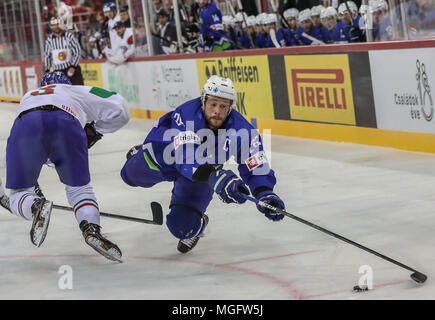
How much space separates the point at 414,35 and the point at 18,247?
470 centimetres

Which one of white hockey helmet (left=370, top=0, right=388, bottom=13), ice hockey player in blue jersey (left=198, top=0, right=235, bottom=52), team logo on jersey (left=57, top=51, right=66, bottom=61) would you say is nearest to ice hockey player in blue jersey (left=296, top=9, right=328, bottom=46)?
ice hockey player in blue jersey (left=198, top=0, right=235, bottom=52)

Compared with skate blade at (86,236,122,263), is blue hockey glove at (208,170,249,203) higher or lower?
higher

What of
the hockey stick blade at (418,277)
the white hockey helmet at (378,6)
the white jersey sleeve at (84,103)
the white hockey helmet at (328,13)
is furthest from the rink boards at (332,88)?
the hockey stick blade at (418,277)

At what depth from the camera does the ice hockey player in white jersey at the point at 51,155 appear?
514cm

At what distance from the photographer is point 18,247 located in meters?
6.01

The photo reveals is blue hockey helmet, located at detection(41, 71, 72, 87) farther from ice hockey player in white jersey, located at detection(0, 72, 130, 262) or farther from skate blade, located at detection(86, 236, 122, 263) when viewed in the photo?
skate blade, located at detection(86, 236, 122, 263)

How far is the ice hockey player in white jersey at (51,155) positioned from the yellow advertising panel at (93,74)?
1149cm

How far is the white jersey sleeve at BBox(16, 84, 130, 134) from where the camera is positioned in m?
5.31

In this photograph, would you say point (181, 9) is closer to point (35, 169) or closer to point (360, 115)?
point (360, 115)

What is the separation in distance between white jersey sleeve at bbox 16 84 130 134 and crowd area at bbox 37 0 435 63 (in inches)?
159

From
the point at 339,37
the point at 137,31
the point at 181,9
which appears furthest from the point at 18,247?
the point at 137,31

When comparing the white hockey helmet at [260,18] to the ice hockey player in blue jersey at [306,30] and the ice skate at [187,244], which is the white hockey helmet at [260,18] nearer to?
the ice hockey player in blue jersey at [306,30]

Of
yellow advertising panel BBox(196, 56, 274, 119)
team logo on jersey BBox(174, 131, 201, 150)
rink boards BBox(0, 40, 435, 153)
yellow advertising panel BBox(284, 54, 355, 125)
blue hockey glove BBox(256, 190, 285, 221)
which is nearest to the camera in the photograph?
blue hockey glove BBox(256, 190, 285, 221)
